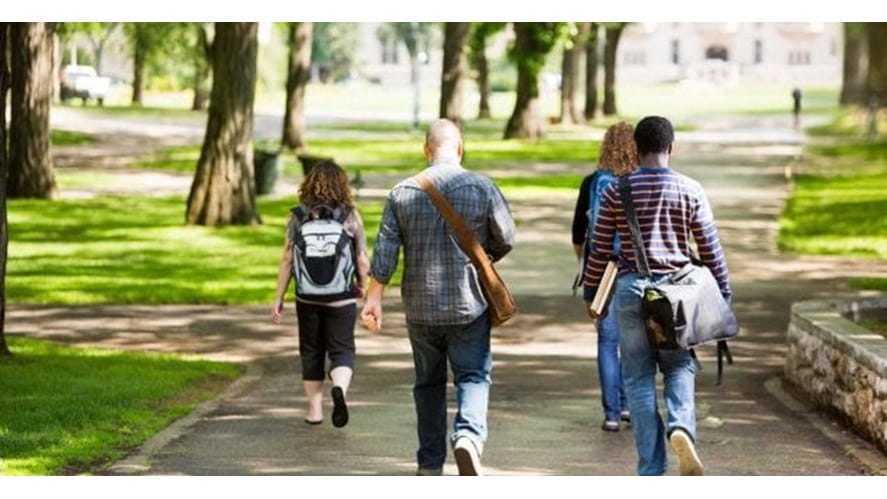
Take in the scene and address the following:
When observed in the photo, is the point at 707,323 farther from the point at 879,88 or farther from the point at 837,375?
the point at 879,88

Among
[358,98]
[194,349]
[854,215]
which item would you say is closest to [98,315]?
[194,349]

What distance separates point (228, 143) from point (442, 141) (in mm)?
16868

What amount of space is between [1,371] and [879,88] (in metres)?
45.3

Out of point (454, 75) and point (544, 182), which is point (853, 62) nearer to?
point (454, 75)

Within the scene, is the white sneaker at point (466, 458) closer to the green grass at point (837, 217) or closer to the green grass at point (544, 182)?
the green grass at point (837, 217)

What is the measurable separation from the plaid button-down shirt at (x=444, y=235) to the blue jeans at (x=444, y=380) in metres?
0.10

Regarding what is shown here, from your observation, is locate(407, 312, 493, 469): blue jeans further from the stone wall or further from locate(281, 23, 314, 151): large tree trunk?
locate(281, 23, 314, 151): large tree trunk

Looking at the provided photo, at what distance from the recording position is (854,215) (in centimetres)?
2858

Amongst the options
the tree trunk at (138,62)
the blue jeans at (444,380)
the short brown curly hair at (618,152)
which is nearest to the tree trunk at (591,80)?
the tree trunk at (138,62)

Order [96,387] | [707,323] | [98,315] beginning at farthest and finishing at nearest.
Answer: [98,315] → [96,387] → [707,323]

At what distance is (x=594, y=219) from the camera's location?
1048 cm

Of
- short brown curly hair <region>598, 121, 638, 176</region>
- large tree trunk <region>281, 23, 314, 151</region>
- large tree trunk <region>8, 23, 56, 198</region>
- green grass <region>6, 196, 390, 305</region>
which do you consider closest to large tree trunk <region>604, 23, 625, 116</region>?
large tree trunk <region>281, 23, 314, 151</region>

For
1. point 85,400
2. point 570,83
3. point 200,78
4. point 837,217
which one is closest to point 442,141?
point 85,400

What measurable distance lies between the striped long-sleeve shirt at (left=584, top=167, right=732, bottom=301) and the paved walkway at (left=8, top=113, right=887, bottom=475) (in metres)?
1.44
